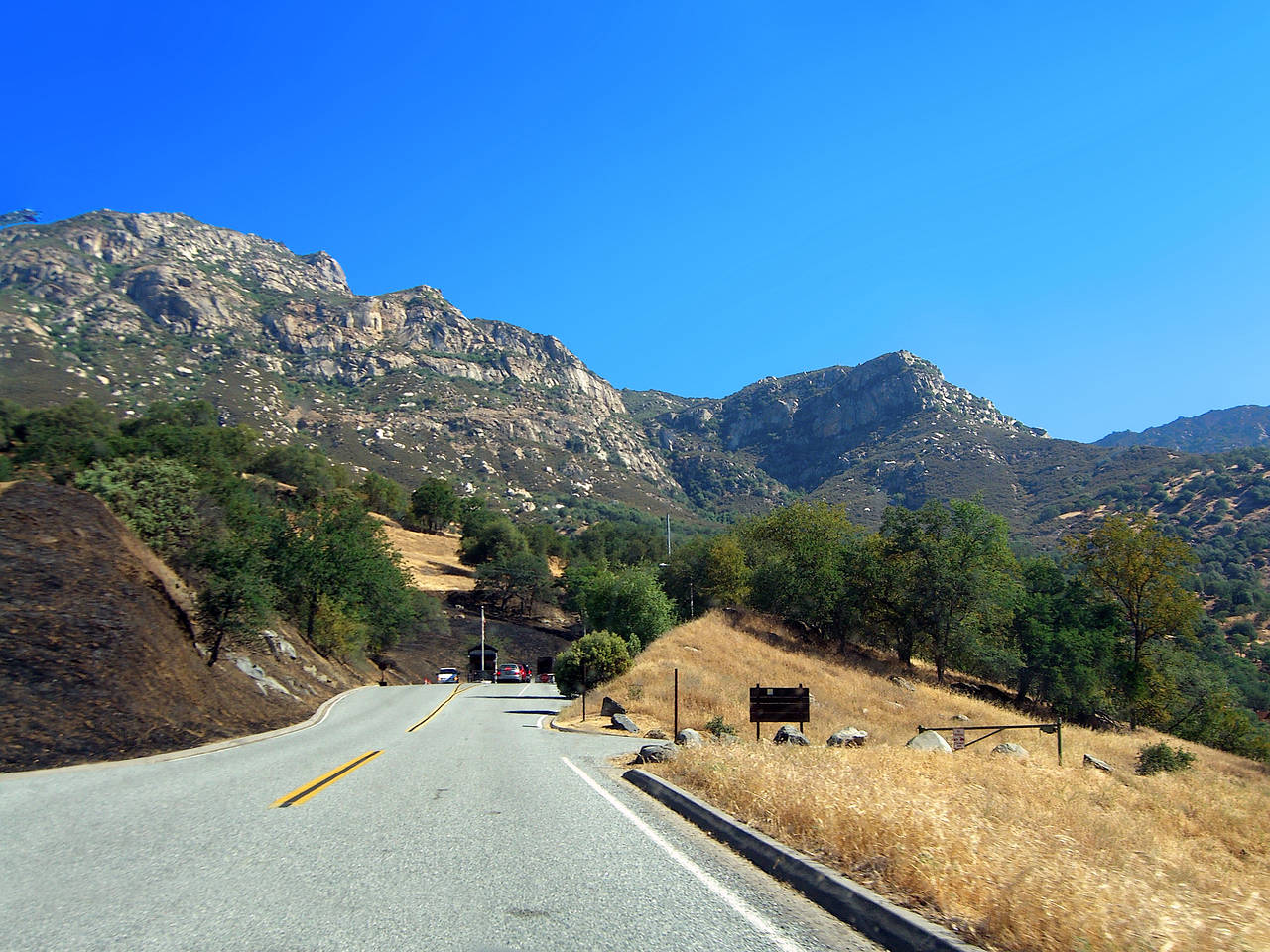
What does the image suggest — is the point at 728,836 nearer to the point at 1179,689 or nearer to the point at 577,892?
the point at 577,892

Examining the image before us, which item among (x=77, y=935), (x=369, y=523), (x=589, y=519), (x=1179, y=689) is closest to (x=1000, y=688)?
(x=1179, y=689)

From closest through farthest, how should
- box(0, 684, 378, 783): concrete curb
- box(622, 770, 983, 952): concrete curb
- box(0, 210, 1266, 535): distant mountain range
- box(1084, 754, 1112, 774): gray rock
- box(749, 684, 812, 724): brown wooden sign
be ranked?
box(622, 770, 983, 952): concrete curb, box(0, 684, 378, 783): concrete curb, box(749, 684, 812, 724): brown wooden sign, box(1084, 754, 1112, 774): gray rock, box(0, 210, 1266, 535): distant mountain range

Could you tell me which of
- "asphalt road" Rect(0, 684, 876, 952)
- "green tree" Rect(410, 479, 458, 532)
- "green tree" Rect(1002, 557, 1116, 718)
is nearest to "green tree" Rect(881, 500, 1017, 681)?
"green tree" Rect(1002, 557, 1116, 718)

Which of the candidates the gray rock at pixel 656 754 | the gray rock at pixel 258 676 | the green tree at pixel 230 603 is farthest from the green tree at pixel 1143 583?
the green tree at pixel 230 603

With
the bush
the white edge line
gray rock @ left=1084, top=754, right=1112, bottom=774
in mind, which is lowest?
the bush

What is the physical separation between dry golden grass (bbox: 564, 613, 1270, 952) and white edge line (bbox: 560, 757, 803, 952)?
41.4 inches

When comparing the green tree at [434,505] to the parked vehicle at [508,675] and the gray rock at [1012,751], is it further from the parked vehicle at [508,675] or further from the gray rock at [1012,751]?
the gray rock at [1012,751]

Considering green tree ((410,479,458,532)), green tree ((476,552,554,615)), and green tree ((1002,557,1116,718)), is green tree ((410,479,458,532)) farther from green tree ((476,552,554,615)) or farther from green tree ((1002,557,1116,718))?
green tree ((1002,557,1116,718))

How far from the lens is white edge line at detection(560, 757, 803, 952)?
5.00 meters

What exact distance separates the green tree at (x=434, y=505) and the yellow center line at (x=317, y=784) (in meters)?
113

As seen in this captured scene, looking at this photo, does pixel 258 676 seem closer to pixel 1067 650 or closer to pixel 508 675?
pixel 508 675

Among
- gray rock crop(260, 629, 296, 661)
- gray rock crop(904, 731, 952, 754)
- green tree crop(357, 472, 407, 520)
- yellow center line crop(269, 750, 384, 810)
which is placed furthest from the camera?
green tree crop(357, 472, 407, 520)

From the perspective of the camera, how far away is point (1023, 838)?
6.71m

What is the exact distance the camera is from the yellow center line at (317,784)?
9906 mm
